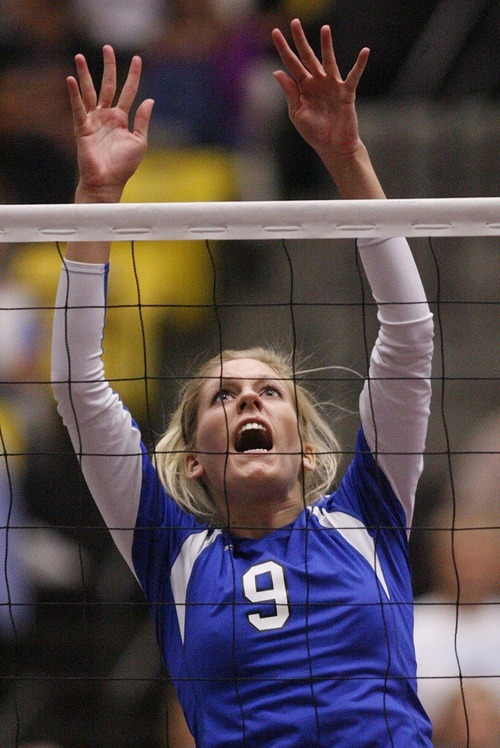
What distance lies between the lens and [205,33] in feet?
14.5

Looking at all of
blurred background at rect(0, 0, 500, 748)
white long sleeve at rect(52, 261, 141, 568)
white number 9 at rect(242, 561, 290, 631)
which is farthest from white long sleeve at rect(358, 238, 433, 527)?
blurred background at rect(0, 0, 500, 748)

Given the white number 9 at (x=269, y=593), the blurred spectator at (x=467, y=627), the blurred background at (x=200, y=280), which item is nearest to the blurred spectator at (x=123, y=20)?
the blurred background at (x=200, y=280)

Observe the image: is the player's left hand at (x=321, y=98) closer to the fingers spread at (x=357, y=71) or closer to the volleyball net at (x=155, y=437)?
the fingers spread at (x=357, y=71)

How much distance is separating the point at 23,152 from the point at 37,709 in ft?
6.81

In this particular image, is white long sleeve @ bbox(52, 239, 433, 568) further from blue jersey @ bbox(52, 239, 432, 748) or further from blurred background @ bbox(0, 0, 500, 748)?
blurred background @ bbox(0, 0, 500, 748)

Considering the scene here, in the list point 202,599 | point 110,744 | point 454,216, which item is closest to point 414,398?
point 454,216

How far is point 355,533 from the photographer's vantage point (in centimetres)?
185

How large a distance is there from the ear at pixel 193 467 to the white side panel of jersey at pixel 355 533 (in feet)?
0.76

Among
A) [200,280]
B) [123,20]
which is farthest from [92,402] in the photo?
[123,20]

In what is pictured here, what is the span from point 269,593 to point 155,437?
1.11 m

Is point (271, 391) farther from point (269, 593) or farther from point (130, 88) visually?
point (130, 88)

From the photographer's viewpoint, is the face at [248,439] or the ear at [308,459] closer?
the face at [248,439]

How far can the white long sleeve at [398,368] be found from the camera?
1.82 meters

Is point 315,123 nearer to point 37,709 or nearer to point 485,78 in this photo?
point 37,709
